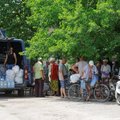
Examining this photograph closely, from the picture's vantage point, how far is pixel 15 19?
29.4m

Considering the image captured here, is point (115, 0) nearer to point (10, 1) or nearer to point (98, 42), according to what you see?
point (98, 42)

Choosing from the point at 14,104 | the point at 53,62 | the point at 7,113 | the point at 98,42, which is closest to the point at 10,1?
A: the point at 53,62

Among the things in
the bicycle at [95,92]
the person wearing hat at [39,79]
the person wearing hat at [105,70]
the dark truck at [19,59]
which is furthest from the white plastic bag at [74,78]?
the dark truck at [19,59]

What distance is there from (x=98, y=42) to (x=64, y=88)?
2.44 meters

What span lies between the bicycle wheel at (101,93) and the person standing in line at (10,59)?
430cm

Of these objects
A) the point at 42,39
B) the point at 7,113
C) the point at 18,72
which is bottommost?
the point at 7,113

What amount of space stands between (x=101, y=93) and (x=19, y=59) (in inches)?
190

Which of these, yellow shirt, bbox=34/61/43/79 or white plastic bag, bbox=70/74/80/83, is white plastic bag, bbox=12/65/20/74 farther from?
white plastic bag, bbox=70/74/80/83

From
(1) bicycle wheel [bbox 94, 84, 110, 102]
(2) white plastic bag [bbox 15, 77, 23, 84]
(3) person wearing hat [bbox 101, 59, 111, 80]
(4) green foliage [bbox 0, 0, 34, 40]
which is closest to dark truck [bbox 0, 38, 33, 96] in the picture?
(2) white plastic bag [bbox 15, 77, 23, 84]

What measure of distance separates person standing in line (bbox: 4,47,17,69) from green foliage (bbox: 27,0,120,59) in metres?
1.04

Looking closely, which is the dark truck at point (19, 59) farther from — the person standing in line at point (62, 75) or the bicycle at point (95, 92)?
the bicycle at point (95, 92)

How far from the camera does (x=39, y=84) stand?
2056 cm

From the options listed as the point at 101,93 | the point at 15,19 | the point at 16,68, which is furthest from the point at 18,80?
the point at 15,19

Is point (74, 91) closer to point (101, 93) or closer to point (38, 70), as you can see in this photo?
point (101, 93)
